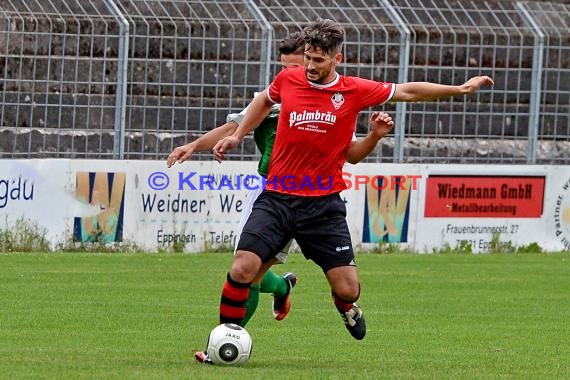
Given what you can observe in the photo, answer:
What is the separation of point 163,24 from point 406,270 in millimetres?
4397

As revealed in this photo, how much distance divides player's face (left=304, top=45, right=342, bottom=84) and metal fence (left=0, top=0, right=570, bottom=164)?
9.16 meters

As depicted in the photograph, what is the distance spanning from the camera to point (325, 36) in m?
8.94

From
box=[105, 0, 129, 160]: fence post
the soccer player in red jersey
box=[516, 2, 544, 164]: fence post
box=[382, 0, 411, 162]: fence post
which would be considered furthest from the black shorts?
box=[516, 2, 544, 164]: fence post

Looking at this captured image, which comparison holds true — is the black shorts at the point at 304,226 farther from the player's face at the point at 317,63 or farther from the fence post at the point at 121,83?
the fence post at the point at 121,83

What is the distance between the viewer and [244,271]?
8.93 meters

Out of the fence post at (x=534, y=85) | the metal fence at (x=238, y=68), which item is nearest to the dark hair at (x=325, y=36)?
the metal fence at (x=238, y=68)

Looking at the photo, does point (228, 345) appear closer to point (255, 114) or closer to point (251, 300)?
point (251, 300)

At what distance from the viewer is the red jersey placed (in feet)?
29.8

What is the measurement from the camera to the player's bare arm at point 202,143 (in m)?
9.29

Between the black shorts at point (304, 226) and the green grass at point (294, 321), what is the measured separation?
26.5 inches

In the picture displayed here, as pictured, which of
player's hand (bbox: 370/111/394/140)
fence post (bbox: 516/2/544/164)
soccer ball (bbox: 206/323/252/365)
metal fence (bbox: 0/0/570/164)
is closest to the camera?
soccer ball (bbox: 206/323/252/365)

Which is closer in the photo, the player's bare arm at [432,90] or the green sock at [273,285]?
the player's bare arm at [432,90]

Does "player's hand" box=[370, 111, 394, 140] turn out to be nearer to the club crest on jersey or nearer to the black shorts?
the club crest on jersey

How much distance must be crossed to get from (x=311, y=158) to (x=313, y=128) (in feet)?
0.62
